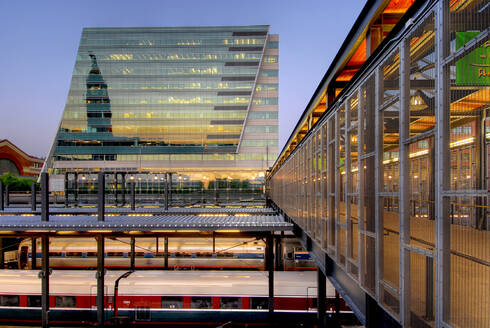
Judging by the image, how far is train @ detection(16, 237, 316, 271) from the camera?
1969 centimetres

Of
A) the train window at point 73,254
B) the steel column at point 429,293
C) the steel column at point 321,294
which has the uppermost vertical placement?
the steel column at point 429,293

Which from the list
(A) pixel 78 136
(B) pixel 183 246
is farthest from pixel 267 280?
(A) pixel 78 136

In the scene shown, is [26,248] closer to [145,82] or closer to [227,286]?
[227,286]

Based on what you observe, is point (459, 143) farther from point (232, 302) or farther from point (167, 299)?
point (167, 299)

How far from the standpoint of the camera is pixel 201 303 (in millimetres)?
13945

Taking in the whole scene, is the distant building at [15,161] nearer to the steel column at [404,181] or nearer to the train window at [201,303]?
the train window at [201,303]

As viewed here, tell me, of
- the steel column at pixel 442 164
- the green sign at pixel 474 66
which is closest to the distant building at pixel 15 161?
the steel column at pixel 442 164

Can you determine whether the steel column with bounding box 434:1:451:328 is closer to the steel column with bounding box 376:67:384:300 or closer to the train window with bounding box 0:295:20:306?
the steel column with bounding box 376:67:384:300

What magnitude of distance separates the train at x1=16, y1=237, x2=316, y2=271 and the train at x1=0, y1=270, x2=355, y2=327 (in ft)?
16.2

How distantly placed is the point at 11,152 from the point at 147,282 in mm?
92182

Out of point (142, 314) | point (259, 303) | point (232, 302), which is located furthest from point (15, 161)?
point (259, 303)

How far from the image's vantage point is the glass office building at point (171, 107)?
8325 centimetres

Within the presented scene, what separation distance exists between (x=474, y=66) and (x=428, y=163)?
32.8 inches

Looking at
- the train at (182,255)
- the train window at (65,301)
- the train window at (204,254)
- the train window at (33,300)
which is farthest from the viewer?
the train window at (204,254)
